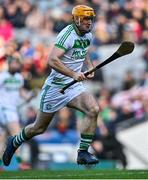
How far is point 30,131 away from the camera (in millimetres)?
13492

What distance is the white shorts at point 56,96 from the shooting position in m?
13.1

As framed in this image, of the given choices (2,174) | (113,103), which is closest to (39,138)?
(113,103)

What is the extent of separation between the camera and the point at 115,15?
80.2ft

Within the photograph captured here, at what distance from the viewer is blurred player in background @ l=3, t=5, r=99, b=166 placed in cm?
1278

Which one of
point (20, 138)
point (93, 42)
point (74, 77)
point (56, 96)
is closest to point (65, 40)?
point (74, 77)

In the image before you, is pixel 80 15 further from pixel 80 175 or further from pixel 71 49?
pixel 80 175

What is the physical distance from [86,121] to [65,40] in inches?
41.4

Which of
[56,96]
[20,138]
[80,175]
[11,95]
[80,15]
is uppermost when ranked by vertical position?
[80,15]

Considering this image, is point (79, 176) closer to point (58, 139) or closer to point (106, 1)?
point (58, 139)

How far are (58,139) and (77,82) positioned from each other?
728 cm

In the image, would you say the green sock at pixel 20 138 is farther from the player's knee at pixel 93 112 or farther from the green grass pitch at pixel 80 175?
the player's knee at pixel 93 112

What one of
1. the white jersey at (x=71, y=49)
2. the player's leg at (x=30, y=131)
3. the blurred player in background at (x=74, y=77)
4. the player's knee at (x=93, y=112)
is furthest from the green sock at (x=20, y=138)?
the player's knee at (x=93, y=112)

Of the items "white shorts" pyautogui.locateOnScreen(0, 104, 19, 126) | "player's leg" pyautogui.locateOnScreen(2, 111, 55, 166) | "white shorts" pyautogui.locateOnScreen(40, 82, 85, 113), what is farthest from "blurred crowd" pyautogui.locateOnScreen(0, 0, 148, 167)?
"white shorts" pyautogui.locateOnScreen(40, 82, 85, 113)

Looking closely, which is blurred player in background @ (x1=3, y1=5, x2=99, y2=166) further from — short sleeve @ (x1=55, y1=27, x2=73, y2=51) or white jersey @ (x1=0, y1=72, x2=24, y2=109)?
white jersey @ (x1=0, y1=72, x2=24, y2=109)
